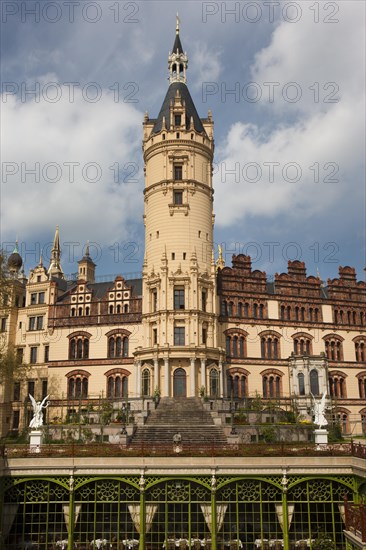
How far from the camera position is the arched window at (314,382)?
56281 millimetres

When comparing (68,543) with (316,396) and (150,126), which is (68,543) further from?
(150,126)

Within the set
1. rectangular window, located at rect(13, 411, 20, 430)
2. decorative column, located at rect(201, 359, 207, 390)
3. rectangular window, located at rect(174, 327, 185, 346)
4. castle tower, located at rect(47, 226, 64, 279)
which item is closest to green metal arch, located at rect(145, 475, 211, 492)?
decorative column, located at rect(201, 359, 207, 390)

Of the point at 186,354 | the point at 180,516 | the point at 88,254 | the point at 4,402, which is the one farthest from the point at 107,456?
the point at 88,254

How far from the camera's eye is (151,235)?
5697 centimetres

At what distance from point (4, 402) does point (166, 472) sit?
1573 inches

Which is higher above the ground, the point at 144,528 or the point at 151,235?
the point at 151,235

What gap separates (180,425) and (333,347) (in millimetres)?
25956

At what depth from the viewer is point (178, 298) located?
54375mm

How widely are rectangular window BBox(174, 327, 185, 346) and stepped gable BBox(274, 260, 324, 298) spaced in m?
13.1

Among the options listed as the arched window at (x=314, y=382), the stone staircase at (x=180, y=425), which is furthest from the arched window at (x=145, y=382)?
the arched window at (x=314, y=382)

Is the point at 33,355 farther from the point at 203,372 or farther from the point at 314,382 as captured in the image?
the point at 314,382

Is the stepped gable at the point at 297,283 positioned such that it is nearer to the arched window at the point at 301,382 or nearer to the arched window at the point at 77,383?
the arched window at the point at 301,382

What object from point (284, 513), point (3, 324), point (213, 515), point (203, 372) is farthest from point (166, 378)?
point (284, 513)

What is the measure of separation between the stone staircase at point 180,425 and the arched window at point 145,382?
3555 millimetres
